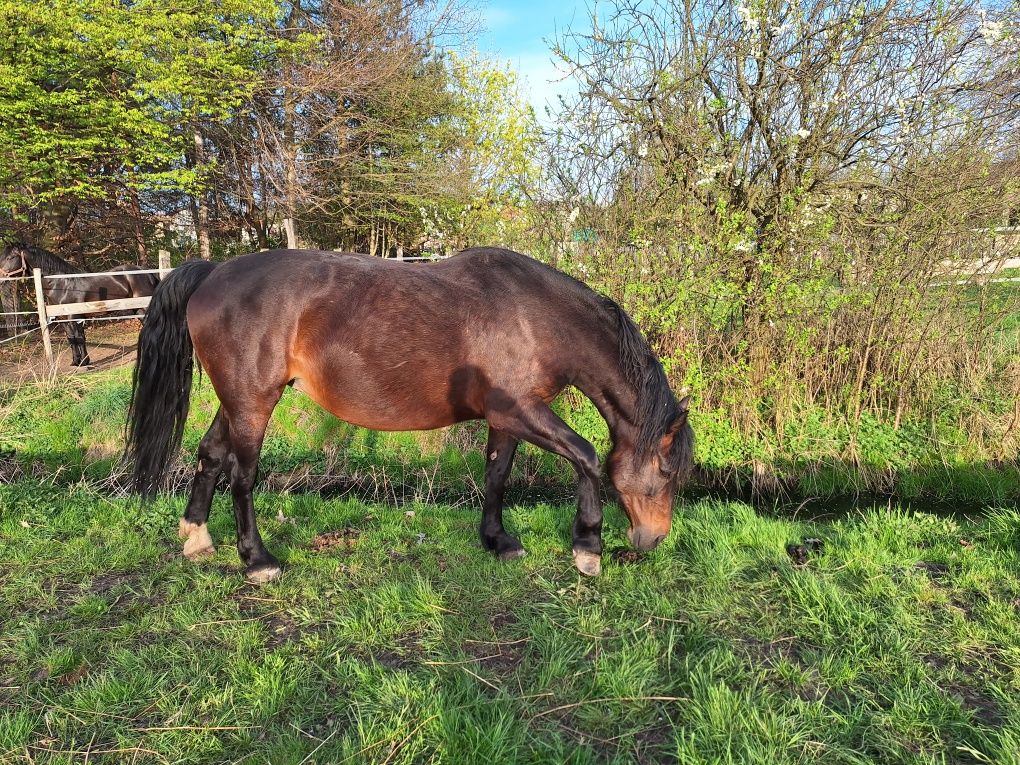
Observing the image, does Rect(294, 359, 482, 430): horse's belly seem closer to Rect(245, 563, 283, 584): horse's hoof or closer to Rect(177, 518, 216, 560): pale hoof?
Rect(245, 563, 283, 584): horse's hoof

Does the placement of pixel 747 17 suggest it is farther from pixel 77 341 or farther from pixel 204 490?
pixel 77 341

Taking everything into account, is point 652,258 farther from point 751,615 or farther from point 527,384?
point 751,615

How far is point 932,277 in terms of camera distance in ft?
19.2

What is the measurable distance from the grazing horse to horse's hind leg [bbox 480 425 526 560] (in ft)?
0.58

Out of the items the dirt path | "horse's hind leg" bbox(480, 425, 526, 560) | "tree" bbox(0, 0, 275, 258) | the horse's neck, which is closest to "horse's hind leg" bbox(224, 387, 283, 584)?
"horse's hind leg" bbox(480, 425, 526, 560)

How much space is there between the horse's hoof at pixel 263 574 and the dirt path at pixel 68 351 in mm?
7418

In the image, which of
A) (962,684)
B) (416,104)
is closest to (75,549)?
(962,684)

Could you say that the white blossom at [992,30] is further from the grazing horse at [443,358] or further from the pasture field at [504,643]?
the grazing horse at [443,358]

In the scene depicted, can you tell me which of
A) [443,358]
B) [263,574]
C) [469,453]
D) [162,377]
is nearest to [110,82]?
[469,453]

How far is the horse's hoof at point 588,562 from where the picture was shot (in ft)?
10.5

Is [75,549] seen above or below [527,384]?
below

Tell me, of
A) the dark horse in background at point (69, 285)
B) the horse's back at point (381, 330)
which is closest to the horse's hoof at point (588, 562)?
the horse's back at point (381, 330)

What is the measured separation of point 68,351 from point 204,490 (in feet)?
36.1

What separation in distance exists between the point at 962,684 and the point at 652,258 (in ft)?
15.5
